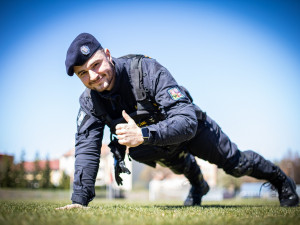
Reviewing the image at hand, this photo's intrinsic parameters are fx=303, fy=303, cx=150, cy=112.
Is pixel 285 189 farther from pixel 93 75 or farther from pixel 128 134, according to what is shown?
pixel 93 75

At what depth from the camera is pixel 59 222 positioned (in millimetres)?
1973

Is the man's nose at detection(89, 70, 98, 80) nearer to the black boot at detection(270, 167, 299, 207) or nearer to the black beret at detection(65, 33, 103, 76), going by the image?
the black beret at detection(65, 33, 103, 76)

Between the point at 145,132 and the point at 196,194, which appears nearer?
the point at 145,132

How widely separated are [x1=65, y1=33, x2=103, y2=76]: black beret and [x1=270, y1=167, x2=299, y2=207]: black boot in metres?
3.21

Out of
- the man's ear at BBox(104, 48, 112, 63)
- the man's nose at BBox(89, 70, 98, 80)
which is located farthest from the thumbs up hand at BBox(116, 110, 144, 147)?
the man's ear at BBox(104, 48, 112, 63)

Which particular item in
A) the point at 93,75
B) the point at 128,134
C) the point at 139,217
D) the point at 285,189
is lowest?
the point at 285,189

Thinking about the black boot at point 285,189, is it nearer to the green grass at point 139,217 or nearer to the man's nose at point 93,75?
the green grass at point 139,217

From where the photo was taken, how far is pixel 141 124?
3688 mm

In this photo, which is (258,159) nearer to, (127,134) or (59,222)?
(127,134)

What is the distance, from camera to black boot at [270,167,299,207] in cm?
452

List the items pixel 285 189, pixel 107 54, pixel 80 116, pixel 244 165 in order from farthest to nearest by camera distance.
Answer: pixel 285 189 → pixel 244 165 → pixel 80 116 → pixel 107 54

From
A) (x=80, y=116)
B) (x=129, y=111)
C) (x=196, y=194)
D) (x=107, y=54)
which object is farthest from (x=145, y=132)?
(x=196, y=194)

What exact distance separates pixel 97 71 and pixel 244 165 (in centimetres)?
244

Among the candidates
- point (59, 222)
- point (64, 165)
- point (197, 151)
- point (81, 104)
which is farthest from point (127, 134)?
point (64, 165)
